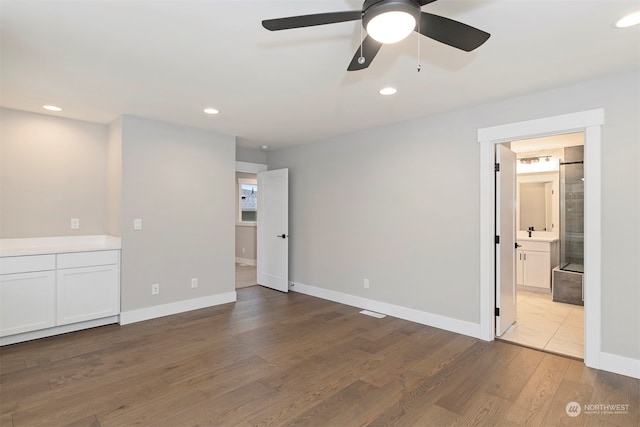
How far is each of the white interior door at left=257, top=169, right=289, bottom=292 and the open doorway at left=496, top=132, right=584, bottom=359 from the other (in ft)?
10.8

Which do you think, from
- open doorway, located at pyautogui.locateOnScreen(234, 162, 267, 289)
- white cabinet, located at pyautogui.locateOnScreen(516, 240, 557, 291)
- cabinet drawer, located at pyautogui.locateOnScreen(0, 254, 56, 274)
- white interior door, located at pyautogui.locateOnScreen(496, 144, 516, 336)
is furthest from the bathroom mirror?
cabinet drawer, located at pyautogui.locateOnScreen(0, 254, 56, 274)

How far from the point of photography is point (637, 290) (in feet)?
8.75

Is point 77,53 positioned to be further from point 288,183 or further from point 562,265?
point 562,265

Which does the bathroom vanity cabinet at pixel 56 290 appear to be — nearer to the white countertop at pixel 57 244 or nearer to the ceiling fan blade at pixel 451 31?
the white countertop at pixel 57 244

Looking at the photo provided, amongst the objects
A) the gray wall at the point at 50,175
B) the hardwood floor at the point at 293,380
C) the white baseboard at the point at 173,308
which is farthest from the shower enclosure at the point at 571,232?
the gray wall at the point at 50,175

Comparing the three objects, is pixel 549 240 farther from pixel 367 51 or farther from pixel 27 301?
pixel 27 301

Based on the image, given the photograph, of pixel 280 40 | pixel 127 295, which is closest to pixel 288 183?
pixel 127 295

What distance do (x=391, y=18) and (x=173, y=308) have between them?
13.9ft

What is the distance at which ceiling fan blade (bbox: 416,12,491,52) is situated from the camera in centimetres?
155

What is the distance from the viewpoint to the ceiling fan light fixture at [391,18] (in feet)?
4.65

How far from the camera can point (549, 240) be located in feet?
17.7

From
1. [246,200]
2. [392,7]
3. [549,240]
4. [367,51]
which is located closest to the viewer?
[392,7]

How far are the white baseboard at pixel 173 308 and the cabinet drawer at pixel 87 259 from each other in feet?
2.20

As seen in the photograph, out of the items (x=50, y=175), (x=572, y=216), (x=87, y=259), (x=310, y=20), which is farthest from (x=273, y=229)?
(x=572, y=216)
